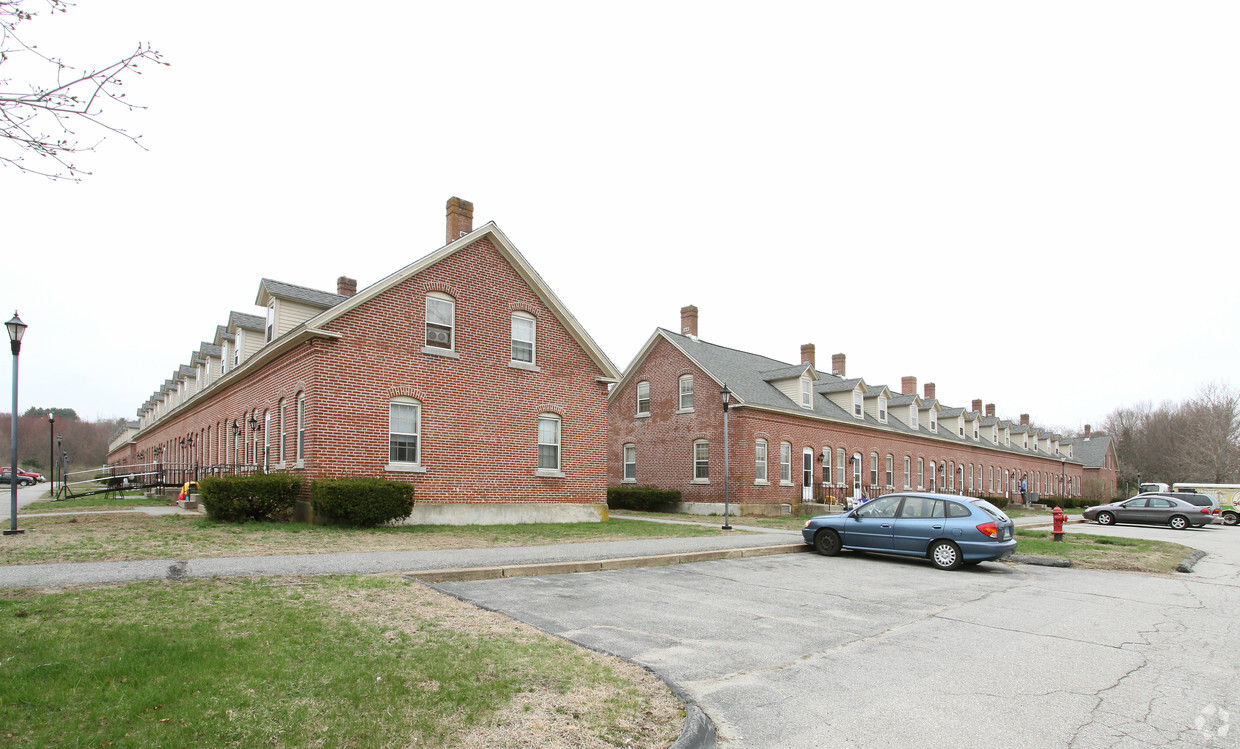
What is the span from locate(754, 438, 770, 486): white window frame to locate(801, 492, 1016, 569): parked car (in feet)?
51.4

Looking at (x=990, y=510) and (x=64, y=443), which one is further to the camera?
(x=64, y=443)

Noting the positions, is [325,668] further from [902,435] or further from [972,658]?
[902,435]

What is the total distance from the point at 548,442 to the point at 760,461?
12595 millimetres

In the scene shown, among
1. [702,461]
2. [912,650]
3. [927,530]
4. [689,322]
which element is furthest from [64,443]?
[912,650]

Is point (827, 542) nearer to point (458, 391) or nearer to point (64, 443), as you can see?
point (458, 391)

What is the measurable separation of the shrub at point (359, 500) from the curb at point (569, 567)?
693 cm

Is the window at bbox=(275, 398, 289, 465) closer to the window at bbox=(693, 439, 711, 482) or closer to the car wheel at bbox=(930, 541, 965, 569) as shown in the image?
the car wheel at bbox=(930, 541, 965, 569)

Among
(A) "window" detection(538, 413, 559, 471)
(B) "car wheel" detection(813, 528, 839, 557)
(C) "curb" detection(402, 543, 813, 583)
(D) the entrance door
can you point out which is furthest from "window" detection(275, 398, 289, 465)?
(D) the entrance door

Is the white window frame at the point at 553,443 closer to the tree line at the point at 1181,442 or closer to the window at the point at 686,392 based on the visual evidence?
the window at the point at 686,392

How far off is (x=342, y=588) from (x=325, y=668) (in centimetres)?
341

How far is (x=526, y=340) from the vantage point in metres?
22.4

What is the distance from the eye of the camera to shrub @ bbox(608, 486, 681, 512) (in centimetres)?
3194

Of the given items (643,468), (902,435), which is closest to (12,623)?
(643,468)

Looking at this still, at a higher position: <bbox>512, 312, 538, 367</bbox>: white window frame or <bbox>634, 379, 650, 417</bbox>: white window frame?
<bbox>512, 312, 538, 367</bbox>: white window frame
